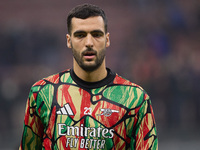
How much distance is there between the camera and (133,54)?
13.1 meters

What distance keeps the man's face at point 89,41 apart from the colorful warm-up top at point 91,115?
0.70ft

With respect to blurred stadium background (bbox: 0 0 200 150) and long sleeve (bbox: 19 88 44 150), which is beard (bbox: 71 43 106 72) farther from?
blurred stadium background (bbox: 0 0 200 150)

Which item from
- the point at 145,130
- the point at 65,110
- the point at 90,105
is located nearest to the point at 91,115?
the point at 90,105

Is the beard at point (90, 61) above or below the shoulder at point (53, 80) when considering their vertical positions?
above

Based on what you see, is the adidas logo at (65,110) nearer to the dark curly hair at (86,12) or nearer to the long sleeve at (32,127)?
the long sleeve at (32,127)

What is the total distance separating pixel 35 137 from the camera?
3.63 metres

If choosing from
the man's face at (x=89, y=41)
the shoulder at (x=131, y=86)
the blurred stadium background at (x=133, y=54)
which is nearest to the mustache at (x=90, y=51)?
the man's face at (x=89, y=41)

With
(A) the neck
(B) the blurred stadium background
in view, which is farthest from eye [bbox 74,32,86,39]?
(B) the blurred stadium background

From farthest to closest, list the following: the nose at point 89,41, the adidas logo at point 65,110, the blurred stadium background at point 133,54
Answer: the blurred stadium background at point 133,54
the adidas logo at point 65,110
the nose at point 89,41

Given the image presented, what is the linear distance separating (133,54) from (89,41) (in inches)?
389

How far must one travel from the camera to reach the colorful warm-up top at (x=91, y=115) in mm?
3371

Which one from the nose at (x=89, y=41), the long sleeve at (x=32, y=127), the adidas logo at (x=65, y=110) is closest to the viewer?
the nose at (x=89, y=41)

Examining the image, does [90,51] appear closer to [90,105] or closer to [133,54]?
[90,105]

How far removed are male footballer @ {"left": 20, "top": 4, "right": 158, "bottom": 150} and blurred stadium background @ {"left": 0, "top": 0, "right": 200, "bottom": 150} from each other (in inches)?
233
